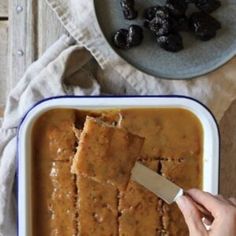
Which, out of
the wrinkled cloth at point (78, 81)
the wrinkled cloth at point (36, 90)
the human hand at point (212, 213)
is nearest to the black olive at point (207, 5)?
the wrinkled cloth at point (78, 81)

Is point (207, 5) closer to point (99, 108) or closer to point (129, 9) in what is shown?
point (129, 9)

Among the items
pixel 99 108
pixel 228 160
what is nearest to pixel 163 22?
pixel 99 108

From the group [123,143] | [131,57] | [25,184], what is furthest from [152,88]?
[25,184]

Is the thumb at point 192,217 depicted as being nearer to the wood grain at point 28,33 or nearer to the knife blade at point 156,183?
the knife blade at point 156,183

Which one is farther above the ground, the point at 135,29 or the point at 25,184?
the point at 135,29

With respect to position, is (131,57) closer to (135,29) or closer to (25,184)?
(135,29)

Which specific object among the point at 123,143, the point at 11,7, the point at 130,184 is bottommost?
the point at 130,184

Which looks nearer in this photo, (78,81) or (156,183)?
(156,183)
